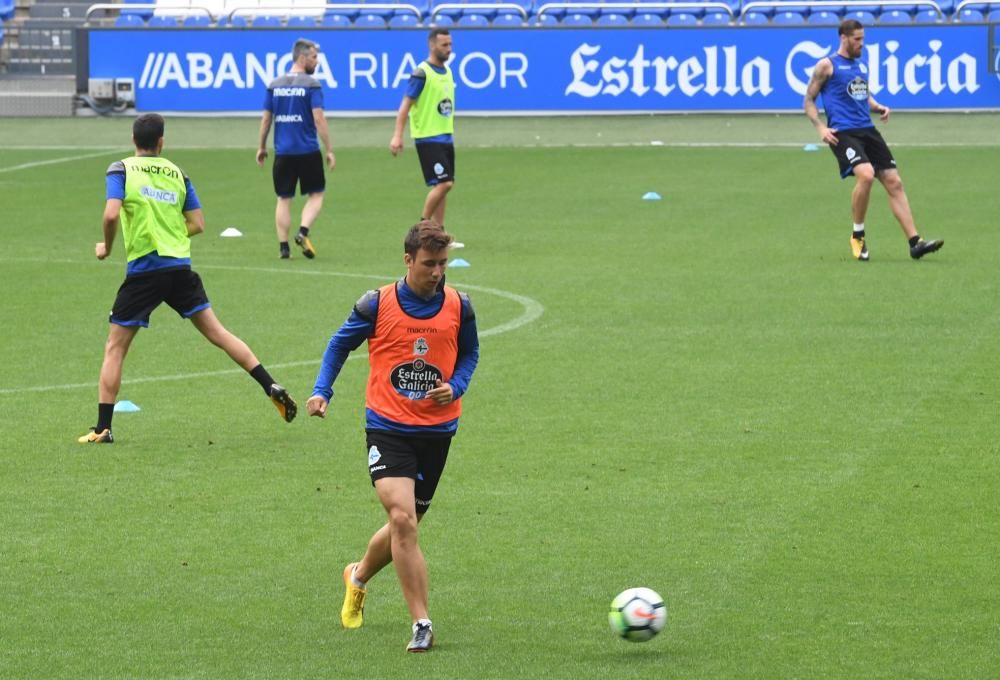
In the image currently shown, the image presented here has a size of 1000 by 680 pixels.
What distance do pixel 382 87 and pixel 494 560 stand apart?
27229mm

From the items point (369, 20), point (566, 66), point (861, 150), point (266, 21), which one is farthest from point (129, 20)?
point (861, 150)

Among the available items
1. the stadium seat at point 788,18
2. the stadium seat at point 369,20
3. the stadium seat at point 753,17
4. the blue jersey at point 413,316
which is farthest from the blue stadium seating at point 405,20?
the blue jersey at point 413,316

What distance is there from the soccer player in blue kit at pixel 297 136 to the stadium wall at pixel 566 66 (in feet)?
50.6

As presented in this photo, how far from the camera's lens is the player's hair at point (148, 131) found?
34.7 feet

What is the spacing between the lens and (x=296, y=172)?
19062mm

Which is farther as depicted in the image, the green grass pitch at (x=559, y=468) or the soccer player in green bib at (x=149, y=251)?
the soccer player in green bib at (x=149, y=251)

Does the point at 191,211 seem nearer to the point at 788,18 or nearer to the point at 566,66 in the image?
the point at 566,66

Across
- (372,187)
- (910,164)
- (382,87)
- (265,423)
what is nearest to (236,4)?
(382,87)

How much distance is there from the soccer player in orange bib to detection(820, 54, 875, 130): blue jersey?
1161cm

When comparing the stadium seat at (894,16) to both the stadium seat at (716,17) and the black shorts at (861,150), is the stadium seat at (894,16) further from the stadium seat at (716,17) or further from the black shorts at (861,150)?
the black shorts at (861,150)

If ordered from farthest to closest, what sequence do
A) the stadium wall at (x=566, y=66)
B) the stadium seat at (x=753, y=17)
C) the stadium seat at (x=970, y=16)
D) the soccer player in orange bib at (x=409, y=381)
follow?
the stadium seat at (x=753, y=17) < the stadium seat at (x=970, y=16) < the stadium wall at (x=566, y=66) < the soccer player in orange bib at (x=409, y=381)

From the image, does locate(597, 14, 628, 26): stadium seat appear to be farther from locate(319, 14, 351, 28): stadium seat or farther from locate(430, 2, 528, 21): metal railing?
locate(319, 14, 351, 28): stadium seat

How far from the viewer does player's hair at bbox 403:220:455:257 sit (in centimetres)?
679

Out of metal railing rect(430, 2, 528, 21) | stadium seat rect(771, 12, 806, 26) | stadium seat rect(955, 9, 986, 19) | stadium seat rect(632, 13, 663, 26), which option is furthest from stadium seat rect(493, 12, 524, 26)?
stadium seat rect(955, 9, 986, 19)
